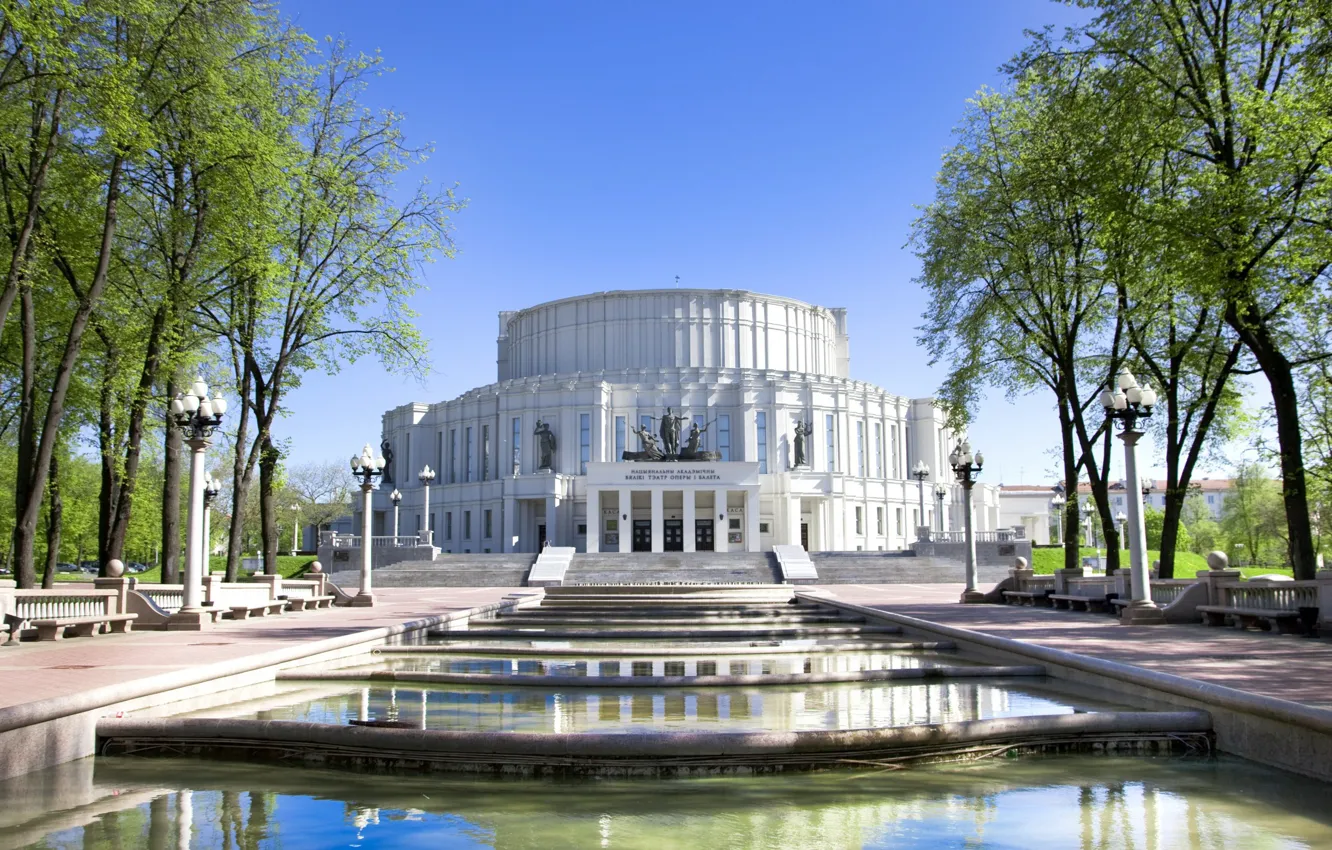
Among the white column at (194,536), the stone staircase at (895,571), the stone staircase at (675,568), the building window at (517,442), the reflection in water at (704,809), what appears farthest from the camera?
the building window at (517,442)

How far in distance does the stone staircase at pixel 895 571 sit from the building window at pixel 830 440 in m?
17.4

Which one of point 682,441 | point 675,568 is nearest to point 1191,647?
point 675,568

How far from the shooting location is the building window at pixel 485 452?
6694 cm

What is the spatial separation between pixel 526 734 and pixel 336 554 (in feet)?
161

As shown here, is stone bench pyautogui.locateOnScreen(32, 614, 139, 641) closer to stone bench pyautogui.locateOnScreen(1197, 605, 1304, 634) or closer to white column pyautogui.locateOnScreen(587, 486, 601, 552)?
stone bench pyautogui.locateOnScreen(1197, 605, 1304, 634)

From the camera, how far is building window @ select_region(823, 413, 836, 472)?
2564 inches

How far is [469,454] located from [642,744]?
6307cm

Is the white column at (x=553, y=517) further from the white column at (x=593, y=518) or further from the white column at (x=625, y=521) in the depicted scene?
the white column at (x=625, y=521)

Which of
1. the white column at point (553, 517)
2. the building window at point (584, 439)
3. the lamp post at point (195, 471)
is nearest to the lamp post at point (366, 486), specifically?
the lamp post at point (195, 471)

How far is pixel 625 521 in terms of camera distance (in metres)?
55.6

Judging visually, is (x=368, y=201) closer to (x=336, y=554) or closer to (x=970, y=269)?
(x=970, y=269)

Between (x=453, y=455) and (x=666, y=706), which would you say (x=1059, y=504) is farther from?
(x=666, y=706)

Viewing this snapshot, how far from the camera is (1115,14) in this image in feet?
65.4

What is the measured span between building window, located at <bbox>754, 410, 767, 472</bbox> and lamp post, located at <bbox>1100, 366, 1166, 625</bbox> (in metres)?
43.3
